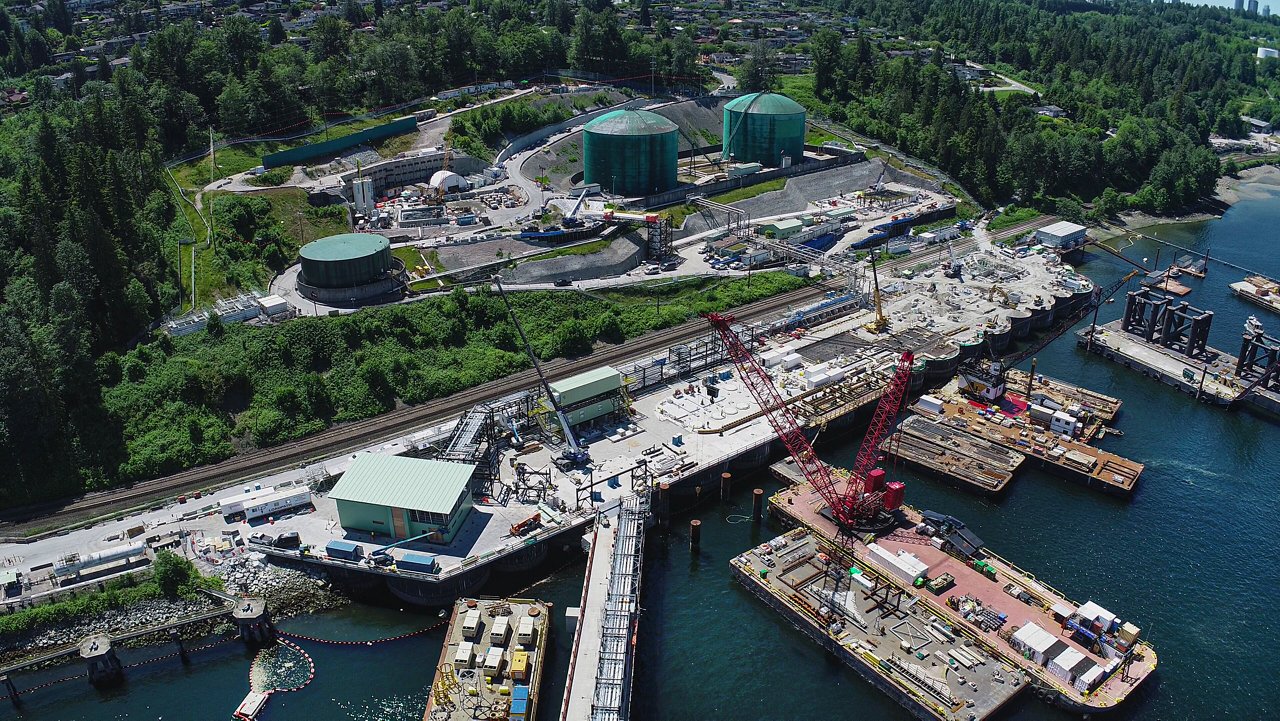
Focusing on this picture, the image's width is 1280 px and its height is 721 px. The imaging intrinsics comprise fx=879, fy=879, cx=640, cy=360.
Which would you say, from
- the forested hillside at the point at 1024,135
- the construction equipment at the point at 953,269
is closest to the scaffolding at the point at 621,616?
the construction equipment at the point at 953,269

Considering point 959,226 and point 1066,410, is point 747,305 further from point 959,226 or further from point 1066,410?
point 959,226

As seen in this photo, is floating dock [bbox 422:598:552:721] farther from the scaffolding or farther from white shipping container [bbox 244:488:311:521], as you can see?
white shipping container [bbox 244:488:311:521]

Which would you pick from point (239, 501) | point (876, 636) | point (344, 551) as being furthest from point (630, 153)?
point (876, 636)

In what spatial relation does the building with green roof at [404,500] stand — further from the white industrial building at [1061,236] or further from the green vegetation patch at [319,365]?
the white industrial building at [1061,236]

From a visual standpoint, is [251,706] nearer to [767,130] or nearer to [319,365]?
[319,365]

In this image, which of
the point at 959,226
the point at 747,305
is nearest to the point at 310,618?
the point at 747,305

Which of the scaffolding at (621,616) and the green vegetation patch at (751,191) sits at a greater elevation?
the green vegetation patch at (751,191)

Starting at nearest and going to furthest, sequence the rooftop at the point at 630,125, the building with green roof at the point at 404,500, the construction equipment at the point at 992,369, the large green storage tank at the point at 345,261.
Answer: the building with green roof at the point at 404,500 → the construction equipment at the point at 992,369 → the large green storage tank at the point at 345,261 → the rooftop at the point at 630,125
